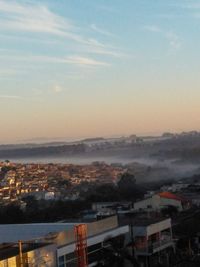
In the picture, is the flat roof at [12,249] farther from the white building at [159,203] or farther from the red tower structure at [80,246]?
the white building at [159,203]

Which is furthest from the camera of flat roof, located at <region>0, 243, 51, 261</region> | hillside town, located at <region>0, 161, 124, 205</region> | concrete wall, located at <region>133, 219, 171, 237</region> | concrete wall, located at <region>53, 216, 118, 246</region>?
hillside town, located at <region>0, 161, 124, 205</region>

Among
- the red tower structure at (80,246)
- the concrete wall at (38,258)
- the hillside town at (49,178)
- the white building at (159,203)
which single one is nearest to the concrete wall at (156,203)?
the white building at (159,203)

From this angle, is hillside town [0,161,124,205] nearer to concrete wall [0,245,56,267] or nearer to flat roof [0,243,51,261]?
flat roof [0,243,51,261]

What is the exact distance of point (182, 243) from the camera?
25.2 meters

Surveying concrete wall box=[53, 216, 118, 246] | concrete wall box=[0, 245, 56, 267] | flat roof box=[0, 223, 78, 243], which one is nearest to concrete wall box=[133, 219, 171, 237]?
concrete wall box=[53, 216, 118, 246]

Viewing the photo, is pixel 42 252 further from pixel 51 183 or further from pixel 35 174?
pixel 35 174

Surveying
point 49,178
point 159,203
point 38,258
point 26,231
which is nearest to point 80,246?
point 38,258

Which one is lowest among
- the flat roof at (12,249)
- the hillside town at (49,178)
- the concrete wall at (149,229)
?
the hillside town at (49,178)

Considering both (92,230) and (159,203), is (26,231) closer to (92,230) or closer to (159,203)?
(92,230)

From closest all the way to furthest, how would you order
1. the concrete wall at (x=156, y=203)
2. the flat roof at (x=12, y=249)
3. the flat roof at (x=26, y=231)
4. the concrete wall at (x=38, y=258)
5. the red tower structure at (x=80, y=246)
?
the concrete wall at (x=38, y=258) → the flat roof at (x=12, y=249) → the red tower structure at (x=80, y=246) → the flat roof at (x=26, y=231) → the concrete wall at (x=156, y=203)

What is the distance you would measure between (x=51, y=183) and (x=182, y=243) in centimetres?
5092

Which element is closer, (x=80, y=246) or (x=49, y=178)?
(x=80, y=246)

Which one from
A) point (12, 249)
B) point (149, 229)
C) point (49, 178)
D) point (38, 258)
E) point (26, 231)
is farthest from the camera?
point (49, 178)

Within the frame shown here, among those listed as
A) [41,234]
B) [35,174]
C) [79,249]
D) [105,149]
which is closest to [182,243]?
[41,234]
